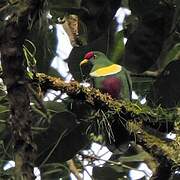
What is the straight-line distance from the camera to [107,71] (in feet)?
6.90

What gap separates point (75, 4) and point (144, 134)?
48cm

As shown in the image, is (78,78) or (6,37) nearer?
(6,37)

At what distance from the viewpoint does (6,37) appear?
36.6 inches

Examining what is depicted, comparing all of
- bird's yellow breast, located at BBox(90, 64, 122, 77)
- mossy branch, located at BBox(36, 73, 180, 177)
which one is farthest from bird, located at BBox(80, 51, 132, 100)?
mossy branch, located at BBox(36, 73, 180, 177)

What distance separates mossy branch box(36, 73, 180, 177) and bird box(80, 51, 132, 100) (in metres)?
0.44

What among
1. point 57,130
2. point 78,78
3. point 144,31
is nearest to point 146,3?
point 144,31

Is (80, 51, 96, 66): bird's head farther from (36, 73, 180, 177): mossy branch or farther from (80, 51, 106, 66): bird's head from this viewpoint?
(36, 73, 180, 177): mossy branch

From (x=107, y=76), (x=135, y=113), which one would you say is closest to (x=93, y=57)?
(x=107, y=76)

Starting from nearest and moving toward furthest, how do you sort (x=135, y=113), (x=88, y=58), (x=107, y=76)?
(x=135, y=113), (x=88, y=58), (x=107, y=76)

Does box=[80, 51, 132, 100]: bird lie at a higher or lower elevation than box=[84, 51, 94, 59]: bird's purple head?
lower

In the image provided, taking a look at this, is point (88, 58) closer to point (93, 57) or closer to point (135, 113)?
point (93, 57)

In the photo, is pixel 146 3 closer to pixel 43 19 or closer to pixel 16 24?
pixel 43 19

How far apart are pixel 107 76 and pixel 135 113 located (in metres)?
0.64

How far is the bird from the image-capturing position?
1.93 m
